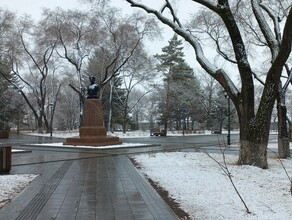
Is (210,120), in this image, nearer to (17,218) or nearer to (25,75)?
(25,75)

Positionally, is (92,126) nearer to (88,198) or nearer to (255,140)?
(255,140)

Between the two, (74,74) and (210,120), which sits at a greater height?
(74,74)

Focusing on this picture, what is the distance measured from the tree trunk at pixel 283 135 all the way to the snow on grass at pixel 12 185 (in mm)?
11037

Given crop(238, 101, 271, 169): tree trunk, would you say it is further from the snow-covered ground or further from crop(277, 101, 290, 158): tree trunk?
crop(277, 101, 290, 158): tree trunk

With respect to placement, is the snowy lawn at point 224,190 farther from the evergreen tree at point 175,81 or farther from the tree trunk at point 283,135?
the evergreen tree at point 175,81

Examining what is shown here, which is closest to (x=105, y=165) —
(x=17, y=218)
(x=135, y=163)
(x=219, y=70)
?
(x=135, y=163)

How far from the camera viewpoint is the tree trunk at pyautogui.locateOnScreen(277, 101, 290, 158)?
637 inches

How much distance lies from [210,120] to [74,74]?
27715 mm

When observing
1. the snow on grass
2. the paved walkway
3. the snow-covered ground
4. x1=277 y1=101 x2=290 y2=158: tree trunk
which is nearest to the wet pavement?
the paved walkway

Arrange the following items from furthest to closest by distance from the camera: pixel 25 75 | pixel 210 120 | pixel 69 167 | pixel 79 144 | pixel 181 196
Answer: pixel 210 120, pixel 25 75, pixel 79 144, pixel 69 167, pixel 181 196

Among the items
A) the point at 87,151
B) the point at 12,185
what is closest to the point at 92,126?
the point at 87,151

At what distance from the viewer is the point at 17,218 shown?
221 inches

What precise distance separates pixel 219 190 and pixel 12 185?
4.73 meters

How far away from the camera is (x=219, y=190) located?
24.8 feet
